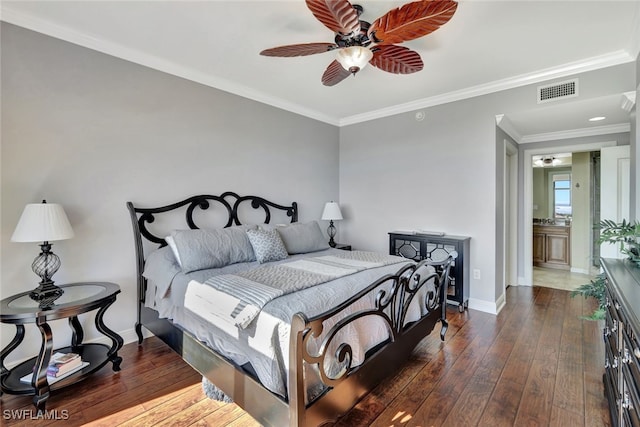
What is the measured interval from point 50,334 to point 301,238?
217 cm

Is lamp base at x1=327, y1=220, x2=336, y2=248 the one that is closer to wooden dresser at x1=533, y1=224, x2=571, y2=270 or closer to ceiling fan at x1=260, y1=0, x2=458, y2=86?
ceiling fan at x1=260, y1=0, x2=458, y2=86

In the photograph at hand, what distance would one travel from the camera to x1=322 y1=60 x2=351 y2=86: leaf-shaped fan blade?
94.3 inches

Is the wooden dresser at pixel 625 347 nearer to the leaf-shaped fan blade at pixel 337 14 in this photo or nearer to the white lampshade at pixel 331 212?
the leaf-shaped fan blade at pixel 337 14

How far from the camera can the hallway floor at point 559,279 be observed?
4.59 meters

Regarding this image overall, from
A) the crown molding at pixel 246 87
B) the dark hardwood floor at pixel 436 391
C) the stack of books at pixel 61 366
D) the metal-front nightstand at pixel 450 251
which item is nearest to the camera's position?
the dark hardwood floor at pixel 436 391

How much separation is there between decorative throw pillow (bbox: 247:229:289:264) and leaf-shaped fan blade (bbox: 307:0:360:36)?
1.89 meters

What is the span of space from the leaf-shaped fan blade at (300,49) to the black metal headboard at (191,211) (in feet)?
5.68

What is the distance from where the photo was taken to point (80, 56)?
8.07 feet

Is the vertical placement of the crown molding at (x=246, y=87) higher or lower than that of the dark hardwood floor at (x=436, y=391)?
higher

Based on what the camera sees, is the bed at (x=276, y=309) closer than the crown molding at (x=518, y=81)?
Yes

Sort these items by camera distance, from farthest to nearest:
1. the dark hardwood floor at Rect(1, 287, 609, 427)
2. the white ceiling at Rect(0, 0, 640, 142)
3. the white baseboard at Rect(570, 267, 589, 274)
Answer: the white baseboard at Rect(570, 267, 589, 274), the white ceiling at Rect(0, 0, 640, 142), the dark hardwood floor at Rect(1, 287, 609, 427)

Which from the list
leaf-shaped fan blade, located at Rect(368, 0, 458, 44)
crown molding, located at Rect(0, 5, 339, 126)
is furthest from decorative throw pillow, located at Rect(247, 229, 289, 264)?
leaf-shaped fan blade, located at Rect(368, 0, 458, 44)

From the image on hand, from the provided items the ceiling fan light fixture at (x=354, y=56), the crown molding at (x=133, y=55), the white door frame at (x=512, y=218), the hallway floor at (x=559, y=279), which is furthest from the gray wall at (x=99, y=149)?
the hallway floor at (x=559, y=279)

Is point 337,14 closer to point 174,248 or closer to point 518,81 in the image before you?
point 174,248
